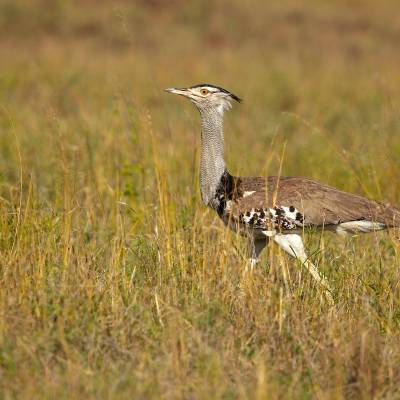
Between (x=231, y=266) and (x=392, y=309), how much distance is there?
712 mm

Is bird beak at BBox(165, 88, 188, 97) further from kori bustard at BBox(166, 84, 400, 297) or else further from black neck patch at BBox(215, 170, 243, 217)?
black neck patch at BBox(215, 170, 243, 217)

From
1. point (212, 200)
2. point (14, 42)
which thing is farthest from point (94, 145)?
point (14, 42)

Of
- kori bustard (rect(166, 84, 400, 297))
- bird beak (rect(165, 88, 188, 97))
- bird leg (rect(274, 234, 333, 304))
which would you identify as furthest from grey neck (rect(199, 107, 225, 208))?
bird leg (rect(274, 234, 333, 304))

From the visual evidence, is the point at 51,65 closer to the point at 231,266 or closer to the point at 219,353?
the point at 231,266

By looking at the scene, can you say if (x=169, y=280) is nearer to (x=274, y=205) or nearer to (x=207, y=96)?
(x=274, y=205)

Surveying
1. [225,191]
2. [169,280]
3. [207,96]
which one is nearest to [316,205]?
[225,191]

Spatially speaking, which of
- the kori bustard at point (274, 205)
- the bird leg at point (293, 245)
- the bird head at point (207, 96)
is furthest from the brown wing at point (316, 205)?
the bird head at point (207, 96)

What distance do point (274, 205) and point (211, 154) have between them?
44cm

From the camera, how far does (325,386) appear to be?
2682mm

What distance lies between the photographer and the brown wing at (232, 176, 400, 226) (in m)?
3.91

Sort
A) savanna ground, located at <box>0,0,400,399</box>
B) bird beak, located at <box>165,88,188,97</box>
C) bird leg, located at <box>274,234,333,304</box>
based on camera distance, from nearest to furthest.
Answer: savanna ground, located at <box>0,0,400,399</box> → bird leg, located at <box>274,234,333,304</box> → bird beak, located at <box>165,88,188,97</box>

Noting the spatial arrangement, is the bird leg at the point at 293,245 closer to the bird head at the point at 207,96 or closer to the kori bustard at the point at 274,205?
the kori bustard at the point at 274,205

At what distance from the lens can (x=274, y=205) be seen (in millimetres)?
3867

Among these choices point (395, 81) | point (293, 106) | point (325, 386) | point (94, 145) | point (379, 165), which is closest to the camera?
point (325, 386)
